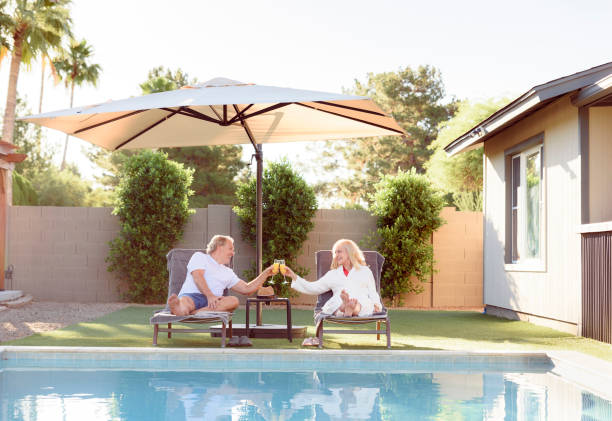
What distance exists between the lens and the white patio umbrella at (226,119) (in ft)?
19.8

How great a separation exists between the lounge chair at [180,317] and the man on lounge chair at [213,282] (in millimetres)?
150

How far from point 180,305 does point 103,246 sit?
6157mm

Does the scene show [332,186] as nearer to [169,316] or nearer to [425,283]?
[425,283]

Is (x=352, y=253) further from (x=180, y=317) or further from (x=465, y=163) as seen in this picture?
(x=465, y=163)

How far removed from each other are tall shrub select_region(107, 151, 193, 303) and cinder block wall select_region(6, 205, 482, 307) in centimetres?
35

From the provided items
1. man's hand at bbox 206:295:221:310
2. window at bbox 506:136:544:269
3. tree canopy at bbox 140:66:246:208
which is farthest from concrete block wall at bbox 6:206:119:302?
tree canopy at bbox 140:66:246:208

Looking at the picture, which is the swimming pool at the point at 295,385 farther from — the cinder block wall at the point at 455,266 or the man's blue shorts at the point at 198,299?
the cinder block wall at the point at 455,266

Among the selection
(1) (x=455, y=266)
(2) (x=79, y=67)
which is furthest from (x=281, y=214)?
(2) (x=79, y=67)

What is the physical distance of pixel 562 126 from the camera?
8.07m

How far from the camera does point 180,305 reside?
6348 mm

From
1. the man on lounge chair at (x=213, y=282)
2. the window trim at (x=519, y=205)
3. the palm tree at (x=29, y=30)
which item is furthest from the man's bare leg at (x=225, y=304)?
the palm tree at (x=29, y=30)

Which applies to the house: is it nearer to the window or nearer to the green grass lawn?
the window

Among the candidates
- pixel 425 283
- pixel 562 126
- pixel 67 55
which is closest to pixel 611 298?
pixel 562 126

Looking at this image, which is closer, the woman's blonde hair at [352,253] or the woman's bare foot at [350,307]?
the woman's bare foot at [350,307]
